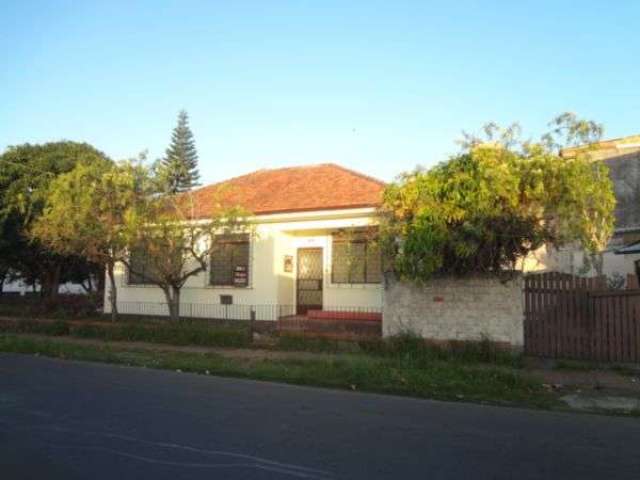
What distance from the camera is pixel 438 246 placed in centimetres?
1322

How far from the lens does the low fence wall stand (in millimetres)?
13477

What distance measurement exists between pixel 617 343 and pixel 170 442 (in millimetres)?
9920

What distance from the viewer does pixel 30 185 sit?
79.4ft

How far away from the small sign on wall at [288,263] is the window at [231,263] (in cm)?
130

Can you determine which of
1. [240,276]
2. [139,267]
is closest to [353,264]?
[240,276]

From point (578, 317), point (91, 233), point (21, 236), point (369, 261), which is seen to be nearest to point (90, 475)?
point (578, 317)

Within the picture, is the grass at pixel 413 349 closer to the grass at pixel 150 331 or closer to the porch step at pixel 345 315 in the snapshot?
the grass at pixel 150 331

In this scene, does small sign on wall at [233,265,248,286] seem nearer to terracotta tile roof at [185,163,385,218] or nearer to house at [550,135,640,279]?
terracotta tile roof at [185,163,385,218]

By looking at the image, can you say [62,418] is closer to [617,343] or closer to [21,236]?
[617,343]

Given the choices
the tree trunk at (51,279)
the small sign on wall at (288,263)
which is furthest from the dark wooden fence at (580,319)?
the tree trunk at (51,279)

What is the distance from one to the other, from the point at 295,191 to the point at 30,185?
11.1 metres

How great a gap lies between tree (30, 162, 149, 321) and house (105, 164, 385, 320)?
223 centimetres

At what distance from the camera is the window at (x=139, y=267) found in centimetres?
1824

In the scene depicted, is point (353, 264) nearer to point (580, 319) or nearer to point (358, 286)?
point (358, 286)
